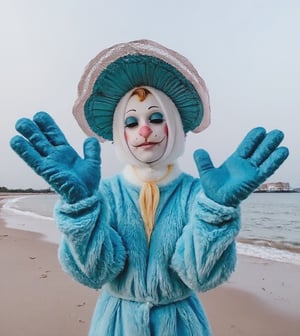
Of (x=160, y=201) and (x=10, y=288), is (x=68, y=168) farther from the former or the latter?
(x=10, y=288)

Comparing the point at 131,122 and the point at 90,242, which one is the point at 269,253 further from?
the point at 90,242

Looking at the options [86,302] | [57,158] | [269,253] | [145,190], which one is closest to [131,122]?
[145,190]

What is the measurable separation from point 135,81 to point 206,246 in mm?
654

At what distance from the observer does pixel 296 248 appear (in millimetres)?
7523

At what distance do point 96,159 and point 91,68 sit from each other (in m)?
0.42

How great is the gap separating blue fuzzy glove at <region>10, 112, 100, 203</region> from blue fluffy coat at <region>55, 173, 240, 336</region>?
0.17 feet

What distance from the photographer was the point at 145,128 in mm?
1367

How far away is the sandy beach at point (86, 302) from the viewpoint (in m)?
2.90

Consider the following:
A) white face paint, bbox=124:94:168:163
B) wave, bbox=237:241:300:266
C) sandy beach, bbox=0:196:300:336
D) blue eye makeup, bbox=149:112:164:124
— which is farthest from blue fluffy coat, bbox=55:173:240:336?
wave, bbox=237:241:300:266

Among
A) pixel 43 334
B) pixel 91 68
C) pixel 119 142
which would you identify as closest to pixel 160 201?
pixel 119 142

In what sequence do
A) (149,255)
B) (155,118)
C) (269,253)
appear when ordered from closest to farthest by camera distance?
(149,255) → (155,118) → (269,253)

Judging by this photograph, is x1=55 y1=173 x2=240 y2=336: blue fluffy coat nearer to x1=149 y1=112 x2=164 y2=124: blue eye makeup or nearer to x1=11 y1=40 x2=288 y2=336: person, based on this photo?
x1=11 y1=40 x2=288 y2=336: person

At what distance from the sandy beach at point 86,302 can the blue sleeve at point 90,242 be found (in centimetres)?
174

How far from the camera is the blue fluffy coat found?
112 cm
